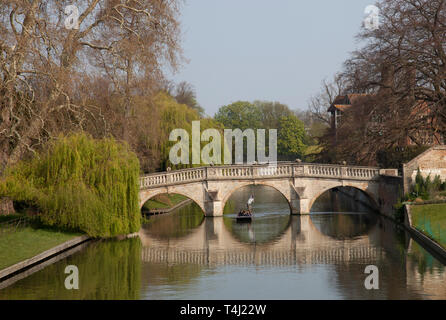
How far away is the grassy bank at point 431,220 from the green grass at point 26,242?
1472cm

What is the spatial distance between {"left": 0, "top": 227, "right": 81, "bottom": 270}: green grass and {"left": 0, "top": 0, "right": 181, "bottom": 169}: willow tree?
3.44 meters

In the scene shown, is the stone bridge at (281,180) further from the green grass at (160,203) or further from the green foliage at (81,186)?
the green foliage at (81,186)

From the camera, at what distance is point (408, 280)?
827 inches

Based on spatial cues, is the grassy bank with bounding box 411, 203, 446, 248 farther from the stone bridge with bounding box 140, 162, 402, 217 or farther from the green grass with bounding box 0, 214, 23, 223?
the green grass with bounding box 0, 214, 23, 223

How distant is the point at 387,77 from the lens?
39906 millimetres

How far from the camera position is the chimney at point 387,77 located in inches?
1545

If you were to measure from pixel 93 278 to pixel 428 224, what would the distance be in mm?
14984

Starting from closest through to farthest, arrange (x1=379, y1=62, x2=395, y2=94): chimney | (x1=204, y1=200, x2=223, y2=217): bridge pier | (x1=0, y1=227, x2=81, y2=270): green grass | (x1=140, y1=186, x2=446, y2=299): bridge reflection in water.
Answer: (x1=140, y1=186, x2=446, y2=299): bridge reflection in water, (x1=0, y1=227, x2=81, y2=270): green grass, (x1=379, y1=62, x2=395, y2=94): chimney, (x1=204, y1=200, x2=223, y2=217): bridge pier

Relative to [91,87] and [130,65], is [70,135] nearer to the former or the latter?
[91,87]

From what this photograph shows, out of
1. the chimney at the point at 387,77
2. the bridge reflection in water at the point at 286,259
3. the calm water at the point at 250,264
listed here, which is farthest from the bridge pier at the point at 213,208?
the chimney at the point at 387,77

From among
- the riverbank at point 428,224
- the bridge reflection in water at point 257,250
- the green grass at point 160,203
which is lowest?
the bridge reflection in water at point 257,250

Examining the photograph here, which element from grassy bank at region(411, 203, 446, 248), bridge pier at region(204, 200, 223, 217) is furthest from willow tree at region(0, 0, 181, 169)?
grassy bank at region(411, 203, 446, 248)

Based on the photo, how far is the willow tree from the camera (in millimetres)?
28188

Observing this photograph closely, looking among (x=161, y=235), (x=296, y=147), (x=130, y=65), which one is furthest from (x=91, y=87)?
(x=296, y=147)
